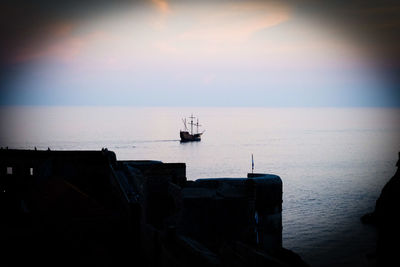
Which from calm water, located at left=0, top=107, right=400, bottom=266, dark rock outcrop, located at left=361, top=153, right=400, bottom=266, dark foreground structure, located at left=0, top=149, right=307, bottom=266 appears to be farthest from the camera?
calm water, located at left=0, top=107, right=400, bottom=266

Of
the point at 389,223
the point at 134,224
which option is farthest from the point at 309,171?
the point at 134,224

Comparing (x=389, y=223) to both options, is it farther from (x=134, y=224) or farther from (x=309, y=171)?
(x=309, y=171)

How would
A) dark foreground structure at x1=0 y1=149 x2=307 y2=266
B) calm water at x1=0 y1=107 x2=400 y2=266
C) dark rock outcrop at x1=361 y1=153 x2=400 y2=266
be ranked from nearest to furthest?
dark foreground structure at x1=0 y1=149 x2=307 y2=266, dark rock outcrop at x1=361 y1=153 x2=400 y2=266, calm water at x1=0 y1=107 x2=400 y2=266

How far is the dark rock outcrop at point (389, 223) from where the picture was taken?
47.2 meters

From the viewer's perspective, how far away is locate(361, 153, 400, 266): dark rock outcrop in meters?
47.2

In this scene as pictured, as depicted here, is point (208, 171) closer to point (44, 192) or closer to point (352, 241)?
point (352, 241)

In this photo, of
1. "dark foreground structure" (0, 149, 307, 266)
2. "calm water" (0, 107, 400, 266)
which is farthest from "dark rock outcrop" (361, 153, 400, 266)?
"dark foreground structure" (0, 149, 307, 266)

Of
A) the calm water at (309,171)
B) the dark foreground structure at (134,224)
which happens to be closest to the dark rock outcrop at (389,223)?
the calm water at (309,171)

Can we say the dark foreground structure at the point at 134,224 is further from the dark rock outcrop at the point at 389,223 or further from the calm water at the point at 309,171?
the calm water at the point at 309,171

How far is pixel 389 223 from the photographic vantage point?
52.9 m

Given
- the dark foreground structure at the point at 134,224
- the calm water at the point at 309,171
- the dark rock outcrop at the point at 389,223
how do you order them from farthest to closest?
the calm water at the point at 309,171
the dark rock outcrop at the point at 389,223
the dark foreground structure at the point at 134,224

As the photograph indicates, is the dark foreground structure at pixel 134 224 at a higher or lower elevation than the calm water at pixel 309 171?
higher

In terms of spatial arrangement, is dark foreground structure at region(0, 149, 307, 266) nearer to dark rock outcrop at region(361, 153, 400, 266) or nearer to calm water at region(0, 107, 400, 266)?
dark rock outcrop at region(361, 153, 400, 266)

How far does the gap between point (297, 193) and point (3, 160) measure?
5586 centimetres
